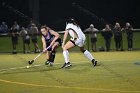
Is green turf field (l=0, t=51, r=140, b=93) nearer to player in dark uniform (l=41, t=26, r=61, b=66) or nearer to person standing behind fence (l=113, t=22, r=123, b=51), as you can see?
player in dark uniform (l=41, t=26, r=61, b=66)

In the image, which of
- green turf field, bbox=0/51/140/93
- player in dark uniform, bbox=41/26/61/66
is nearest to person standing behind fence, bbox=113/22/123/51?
green turf field, bbox=0/51/140/93

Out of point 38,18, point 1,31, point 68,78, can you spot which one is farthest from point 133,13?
point 68,78

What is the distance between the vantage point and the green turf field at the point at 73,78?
11.0 meters

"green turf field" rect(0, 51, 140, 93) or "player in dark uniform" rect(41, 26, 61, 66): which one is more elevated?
"player in dark uniform" rect(41, 26, 61, 66)

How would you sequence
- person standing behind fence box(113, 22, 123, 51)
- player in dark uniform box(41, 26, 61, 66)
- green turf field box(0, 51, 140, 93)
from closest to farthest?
1. green turf field box(0, 51, 140, 93)
2. player in dark uniform box(41, 26, 61, 66)
3. person standing behind fence box(113, 22, 123, 51)

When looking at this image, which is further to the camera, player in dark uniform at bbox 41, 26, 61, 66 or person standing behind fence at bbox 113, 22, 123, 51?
person standing behind fence at bbox 113, 22, 123, 51

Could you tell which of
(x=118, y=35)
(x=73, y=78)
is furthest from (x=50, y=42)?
(x=118, y=35)

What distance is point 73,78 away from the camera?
1309cm

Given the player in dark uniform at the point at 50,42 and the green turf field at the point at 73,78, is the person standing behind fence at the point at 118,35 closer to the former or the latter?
the green turf field at the point at 73,78

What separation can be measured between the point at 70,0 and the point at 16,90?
32315 mm

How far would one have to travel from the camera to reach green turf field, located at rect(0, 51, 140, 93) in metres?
11.0

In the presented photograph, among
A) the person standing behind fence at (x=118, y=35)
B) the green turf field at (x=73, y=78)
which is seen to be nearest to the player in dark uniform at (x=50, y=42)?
the green turf field at (x=73, y=78)

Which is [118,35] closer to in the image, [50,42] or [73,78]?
[50,42]

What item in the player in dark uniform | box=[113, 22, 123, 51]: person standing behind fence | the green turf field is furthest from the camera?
box=[113, 22, 123, 51]: person standing behind fence
